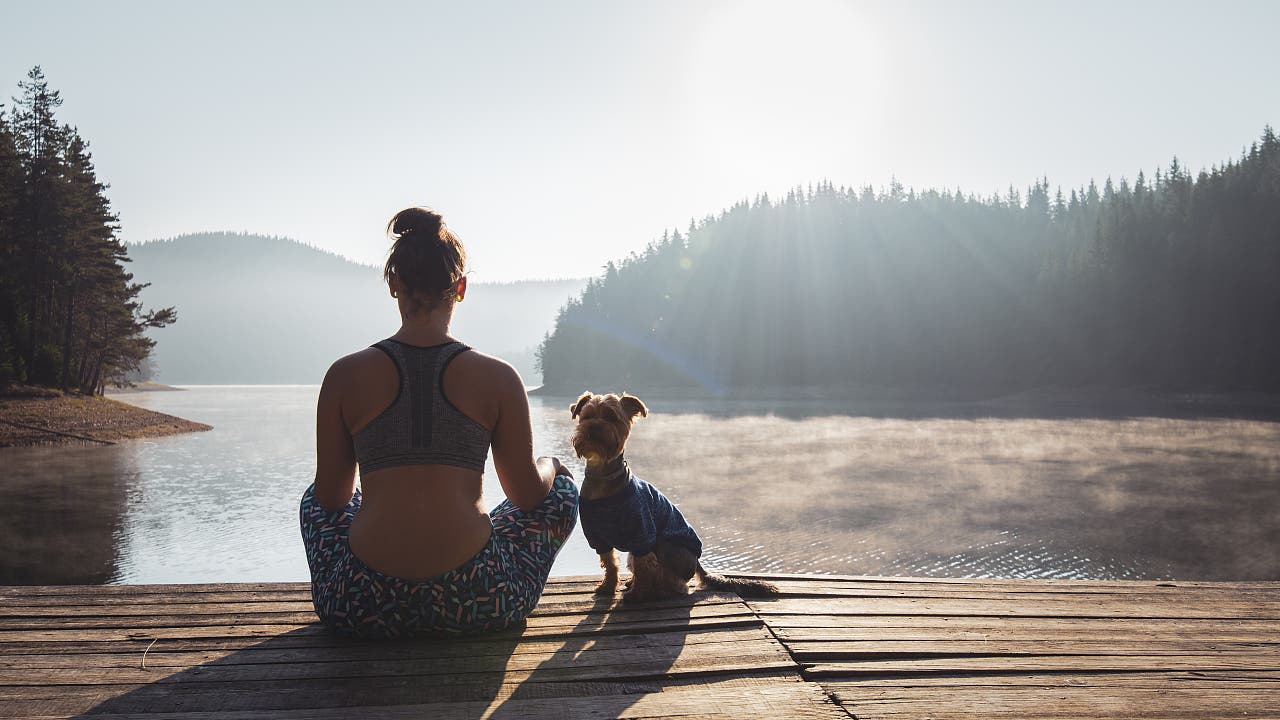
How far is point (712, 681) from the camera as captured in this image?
2439 mm

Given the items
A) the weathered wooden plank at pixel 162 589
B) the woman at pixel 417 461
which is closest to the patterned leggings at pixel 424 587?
the woman at pixel 417 461

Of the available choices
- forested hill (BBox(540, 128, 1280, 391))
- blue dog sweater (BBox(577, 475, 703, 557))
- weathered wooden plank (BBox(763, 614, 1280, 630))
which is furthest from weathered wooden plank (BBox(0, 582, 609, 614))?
forested hill (BBox(540, 128, 1280, 391))

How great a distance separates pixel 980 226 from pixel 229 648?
99.2 metres

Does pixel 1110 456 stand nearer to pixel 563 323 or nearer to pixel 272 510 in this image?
pixel 272 510

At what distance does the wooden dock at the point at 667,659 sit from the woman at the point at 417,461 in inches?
7.7

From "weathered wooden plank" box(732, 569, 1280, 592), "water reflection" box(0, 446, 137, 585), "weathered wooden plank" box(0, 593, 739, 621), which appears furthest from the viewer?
"water reflection" box(0, 446, 137, 585)

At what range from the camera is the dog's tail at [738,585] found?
3500 mm

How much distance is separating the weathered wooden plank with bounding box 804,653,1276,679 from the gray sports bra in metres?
1.53

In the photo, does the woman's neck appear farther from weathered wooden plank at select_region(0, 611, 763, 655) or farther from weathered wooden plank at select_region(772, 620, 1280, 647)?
weathered wooden plank at select_region(772, 620, 1280, 647)

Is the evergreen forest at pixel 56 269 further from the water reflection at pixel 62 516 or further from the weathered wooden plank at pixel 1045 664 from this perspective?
the weathered wooden plank at pixel 1045 664

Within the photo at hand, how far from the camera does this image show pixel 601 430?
3.35 m

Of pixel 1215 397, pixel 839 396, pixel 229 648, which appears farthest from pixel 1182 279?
pixel 229 648

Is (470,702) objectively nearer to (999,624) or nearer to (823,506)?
(999,624)

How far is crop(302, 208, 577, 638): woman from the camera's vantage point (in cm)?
241
